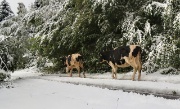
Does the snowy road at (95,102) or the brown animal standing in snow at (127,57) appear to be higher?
the brown animal standing in snow at (127,57)

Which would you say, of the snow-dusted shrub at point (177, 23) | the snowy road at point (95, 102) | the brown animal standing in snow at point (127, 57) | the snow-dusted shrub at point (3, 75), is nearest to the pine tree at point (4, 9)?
the snow-dusted shrub at point (3, 75)

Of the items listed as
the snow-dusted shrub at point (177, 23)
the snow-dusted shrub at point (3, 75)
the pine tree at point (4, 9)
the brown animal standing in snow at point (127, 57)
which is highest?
the pine tree at point (4, 9)

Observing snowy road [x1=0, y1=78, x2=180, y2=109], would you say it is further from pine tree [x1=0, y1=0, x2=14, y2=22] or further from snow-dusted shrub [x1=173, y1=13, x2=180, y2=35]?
pine tree [x1=0, y1=0, x2=14, y2=22]

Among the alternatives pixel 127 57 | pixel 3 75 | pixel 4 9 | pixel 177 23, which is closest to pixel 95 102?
pixel 127 57

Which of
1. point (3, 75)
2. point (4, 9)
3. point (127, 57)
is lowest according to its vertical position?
point (3, 75)

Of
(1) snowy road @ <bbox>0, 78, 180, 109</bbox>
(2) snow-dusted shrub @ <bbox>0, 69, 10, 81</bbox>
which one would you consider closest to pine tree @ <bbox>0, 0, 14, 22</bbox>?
(2) snow-dusted shrub @ <bbox>0, 69, 10, 81</bbox>

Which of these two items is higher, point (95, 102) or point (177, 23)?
point (177, 23)

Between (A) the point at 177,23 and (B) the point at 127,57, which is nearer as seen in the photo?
(B) the point at 127,57

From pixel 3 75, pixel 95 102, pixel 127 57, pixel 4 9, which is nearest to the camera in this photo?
pixel 95 102

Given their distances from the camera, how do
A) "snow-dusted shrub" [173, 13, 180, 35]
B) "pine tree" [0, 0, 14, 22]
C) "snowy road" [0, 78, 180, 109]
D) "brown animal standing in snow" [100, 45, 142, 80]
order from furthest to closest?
1. "pine tree" [0, 0, 14, 22]
2. "snow-dusted shrub" [173, 13, 180, 35]
3. "brown animal standing in snow" [100, 45, 142, 80]
4. "snowy road" [0, 78, 180, 109]

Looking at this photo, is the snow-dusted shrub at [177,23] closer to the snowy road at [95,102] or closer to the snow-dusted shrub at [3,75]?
the snowy road at [95,102]

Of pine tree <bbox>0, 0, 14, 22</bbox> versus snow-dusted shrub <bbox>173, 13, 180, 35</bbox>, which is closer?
snow-dusted shrub <bbox>173, 13, 180, 35</bbox>

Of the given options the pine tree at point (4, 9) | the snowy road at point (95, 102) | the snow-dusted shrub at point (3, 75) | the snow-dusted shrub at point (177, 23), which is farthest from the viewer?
the pine tree at point (4, 9)

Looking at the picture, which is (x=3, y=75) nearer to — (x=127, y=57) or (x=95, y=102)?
(x=127, y=57)
